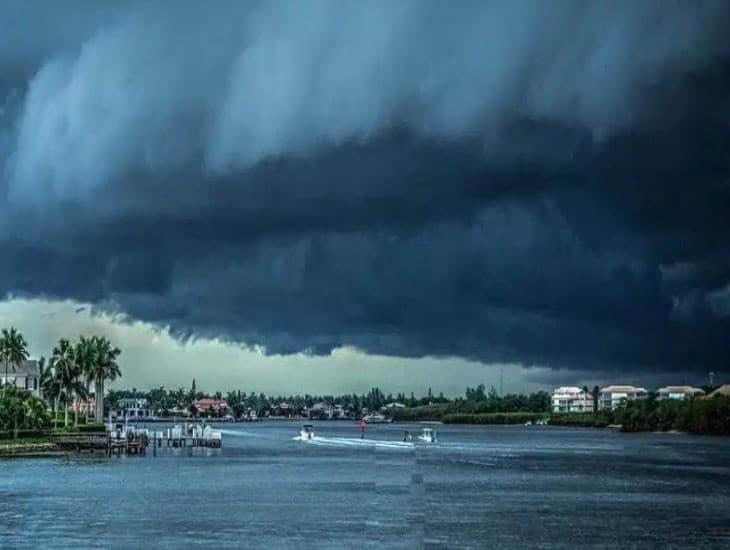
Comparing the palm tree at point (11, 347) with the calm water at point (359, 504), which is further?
the palm tree at point (11, 347)

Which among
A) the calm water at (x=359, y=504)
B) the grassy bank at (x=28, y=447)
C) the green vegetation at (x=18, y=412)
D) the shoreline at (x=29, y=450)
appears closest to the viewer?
the calm water at (x=359, y=504)

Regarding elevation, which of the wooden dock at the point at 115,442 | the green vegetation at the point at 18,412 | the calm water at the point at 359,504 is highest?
the green vegetation at the point at 18,412

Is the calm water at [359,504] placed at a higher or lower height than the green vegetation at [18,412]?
lower

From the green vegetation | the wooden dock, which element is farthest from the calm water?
the wooden dock

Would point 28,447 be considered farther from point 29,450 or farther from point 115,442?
point 115,442

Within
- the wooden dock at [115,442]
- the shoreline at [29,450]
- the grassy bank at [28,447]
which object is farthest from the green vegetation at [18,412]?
the shoreline at [29,450]

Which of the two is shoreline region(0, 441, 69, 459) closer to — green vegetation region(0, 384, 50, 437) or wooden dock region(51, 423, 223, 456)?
wooden dock region(51, 423, 223, 456)

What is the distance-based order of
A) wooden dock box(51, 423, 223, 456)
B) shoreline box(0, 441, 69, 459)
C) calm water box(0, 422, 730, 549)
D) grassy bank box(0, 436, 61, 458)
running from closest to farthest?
calm water box(0, 422, 730, 549) < shoreline box(0, 441, 69, 459) < grassy bank box(0, 436, 61, 458) < wooden dock box(51, 423, 223, 456)

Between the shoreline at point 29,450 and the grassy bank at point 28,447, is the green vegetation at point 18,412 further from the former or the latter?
the shoreline at point 29,450

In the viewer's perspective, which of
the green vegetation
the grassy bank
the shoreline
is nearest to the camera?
the shoreline
